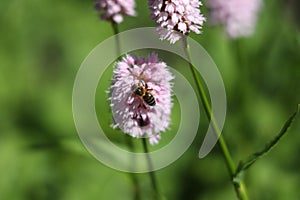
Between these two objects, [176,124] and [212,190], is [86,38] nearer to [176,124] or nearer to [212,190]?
[176,124]

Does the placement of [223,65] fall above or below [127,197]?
above

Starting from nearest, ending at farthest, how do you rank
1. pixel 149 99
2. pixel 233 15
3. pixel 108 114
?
pixel 149 99, pixel 233 15, pixel 108 114

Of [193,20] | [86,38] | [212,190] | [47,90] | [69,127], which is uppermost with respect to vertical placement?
[86,38]

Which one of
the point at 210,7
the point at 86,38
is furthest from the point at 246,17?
the point at 86,38

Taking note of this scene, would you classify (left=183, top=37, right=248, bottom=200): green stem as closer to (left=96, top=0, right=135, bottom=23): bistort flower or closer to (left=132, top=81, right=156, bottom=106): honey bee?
(left=132, top=81, right=156, bottom=106): honey bee

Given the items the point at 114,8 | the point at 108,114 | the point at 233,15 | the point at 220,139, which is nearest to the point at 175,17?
the point at 220,139

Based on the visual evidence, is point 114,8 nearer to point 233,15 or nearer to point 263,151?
point 263,151
